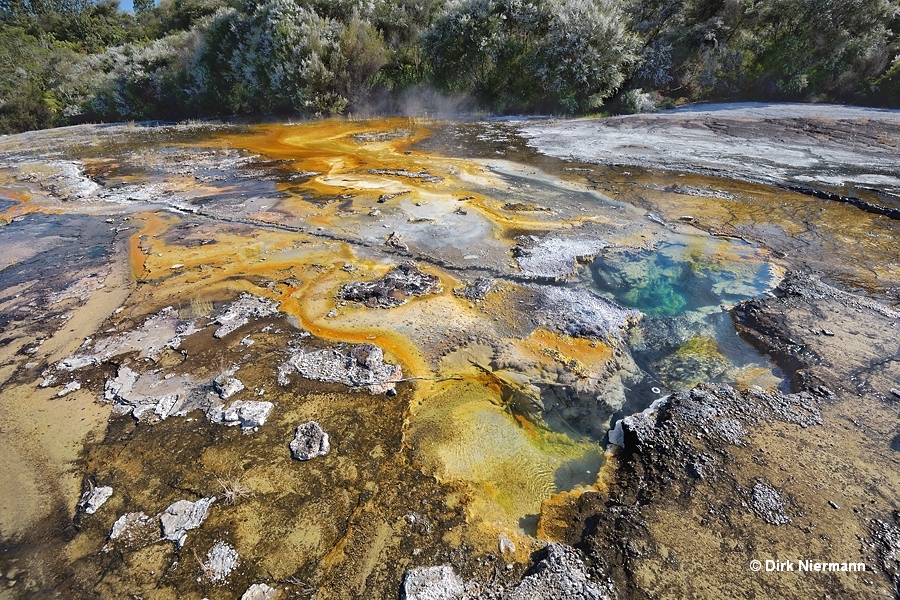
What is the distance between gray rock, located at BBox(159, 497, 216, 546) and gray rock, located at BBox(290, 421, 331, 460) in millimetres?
633

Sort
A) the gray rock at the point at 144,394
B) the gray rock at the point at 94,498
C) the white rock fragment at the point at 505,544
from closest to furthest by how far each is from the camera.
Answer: the white rock fragment at the point at 505,544 → the gray rock at the point at 94,498 → the gray rock at the point at 144,394

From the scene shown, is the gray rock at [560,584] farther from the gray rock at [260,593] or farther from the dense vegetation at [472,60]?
the dense vegetation at [472,60]

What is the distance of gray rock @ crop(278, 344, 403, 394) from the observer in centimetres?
401

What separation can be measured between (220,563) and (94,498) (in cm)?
119

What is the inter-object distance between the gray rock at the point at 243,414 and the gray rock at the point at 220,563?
985mm

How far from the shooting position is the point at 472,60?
62.5 feet

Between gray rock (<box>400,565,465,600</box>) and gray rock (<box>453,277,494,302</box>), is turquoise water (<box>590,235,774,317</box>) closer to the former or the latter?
gray rock (<box>453,277,494,302</box>)

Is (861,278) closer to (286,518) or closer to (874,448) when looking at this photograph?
(874,448)

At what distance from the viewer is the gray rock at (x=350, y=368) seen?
13.2 feet

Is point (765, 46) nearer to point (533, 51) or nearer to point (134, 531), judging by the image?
point (533, 51)

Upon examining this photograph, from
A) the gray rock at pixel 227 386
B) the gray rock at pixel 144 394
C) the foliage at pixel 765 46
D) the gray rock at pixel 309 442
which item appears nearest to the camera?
the gray rock at pixel 309 442

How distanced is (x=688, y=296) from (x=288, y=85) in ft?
65.0

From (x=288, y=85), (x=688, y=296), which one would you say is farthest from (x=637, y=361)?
(x=288, y=85)

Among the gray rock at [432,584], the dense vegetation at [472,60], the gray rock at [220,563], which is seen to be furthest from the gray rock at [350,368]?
the dense vegetation at [472,60]
